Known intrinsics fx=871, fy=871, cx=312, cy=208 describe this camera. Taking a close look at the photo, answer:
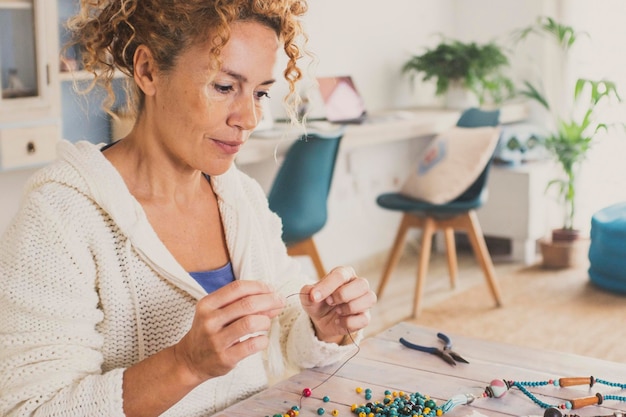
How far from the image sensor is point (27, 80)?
2920mm

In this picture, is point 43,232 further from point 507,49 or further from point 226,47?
point 507,49

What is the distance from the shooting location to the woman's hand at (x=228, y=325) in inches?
46.3

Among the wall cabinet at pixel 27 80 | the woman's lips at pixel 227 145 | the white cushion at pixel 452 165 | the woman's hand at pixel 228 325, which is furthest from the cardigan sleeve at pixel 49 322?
the white cushion at pixel 452 165

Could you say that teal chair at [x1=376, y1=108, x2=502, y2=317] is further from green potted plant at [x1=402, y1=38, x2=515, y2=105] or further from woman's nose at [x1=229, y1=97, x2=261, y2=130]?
woman's nose at [x1=229, y1=97, x2=261, y2=130]

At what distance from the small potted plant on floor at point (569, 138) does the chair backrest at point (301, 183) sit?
1803 mm

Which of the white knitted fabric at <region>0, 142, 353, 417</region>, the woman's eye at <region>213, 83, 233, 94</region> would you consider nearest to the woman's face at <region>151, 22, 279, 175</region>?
the woman's eye at <region>213, 83, 233, 94</region>

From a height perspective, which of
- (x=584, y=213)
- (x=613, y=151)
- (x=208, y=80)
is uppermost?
(x=208, y=80)

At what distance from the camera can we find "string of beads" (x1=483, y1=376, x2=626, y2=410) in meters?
1.31

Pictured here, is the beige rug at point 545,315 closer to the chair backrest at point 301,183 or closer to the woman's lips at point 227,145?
the chair backrest at point 301,183

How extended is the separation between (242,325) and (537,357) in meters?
0.62

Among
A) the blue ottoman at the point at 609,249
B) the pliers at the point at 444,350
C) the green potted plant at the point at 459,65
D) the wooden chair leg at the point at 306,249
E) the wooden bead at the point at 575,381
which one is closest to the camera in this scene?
the wooden bead at the point at 575,381

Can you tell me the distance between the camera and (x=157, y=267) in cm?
142

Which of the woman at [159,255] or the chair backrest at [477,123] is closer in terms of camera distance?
the woman at [159,255]

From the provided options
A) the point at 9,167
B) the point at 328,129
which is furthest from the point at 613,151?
the point at 9,167
